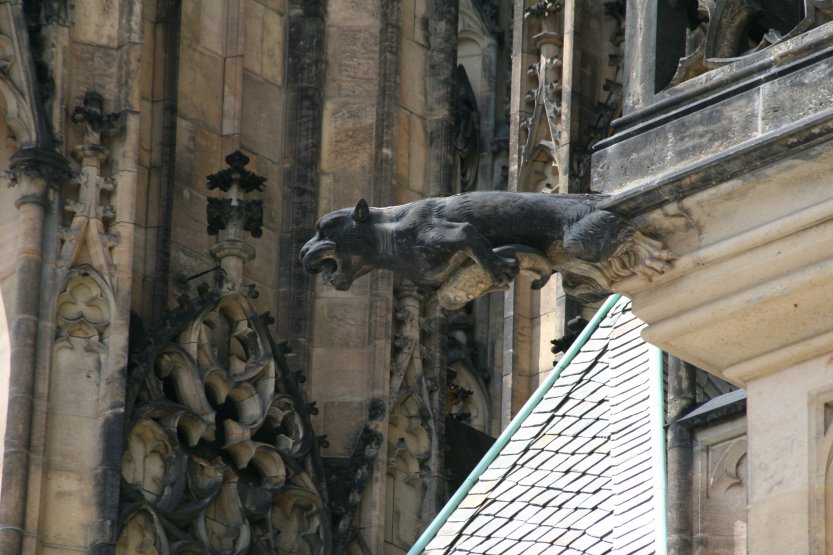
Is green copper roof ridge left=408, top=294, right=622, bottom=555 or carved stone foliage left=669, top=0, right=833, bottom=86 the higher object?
green copper roof ridge left=408, top=294, right=622, bottom=555

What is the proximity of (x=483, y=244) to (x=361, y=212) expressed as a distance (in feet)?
1.11

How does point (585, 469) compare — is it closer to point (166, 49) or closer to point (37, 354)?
point (37, 354)

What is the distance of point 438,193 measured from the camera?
19.5m

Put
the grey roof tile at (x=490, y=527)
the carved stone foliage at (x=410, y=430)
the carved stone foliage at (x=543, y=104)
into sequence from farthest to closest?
the carved stone foliage at (x=543, y=104), the carved stone foliage at (x=410, y=430), the grey roof tile at (x=490, y=527)

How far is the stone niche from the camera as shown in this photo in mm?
7375

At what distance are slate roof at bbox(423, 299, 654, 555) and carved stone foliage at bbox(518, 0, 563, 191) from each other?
628cm

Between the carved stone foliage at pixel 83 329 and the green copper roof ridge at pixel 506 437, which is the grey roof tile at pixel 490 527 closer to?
the green copper roof ridge at pixel 506 437

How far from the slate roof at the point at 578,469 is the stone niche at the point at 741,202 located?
399 centimetres

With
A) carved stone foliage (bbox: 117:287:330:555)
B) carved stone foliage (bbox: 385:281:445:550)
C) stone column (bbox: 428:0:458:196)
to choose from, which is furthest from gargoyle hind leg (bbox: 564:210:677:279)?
stone column (bbox: 428:0:458:196)

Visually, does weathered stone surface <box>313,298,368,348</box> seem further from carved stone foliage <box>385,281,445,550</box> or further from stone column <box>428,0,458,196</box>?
stone column <box>428,0,458,196</box>

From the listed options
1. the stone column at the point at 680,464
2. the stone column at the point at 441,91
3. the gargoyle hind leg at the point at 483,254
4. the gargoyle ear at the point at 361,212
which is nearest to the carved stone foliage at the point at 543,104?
the stone column at the point at 441,91

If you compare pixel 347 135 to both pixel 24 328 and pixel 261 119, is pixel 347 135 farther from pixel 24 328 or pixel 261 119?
pixel 24 328

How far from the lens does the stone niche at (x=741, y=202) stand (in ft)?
24.2

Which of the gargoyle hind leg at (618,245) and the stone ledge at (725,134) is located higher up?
the stone ledge at (725,134)
